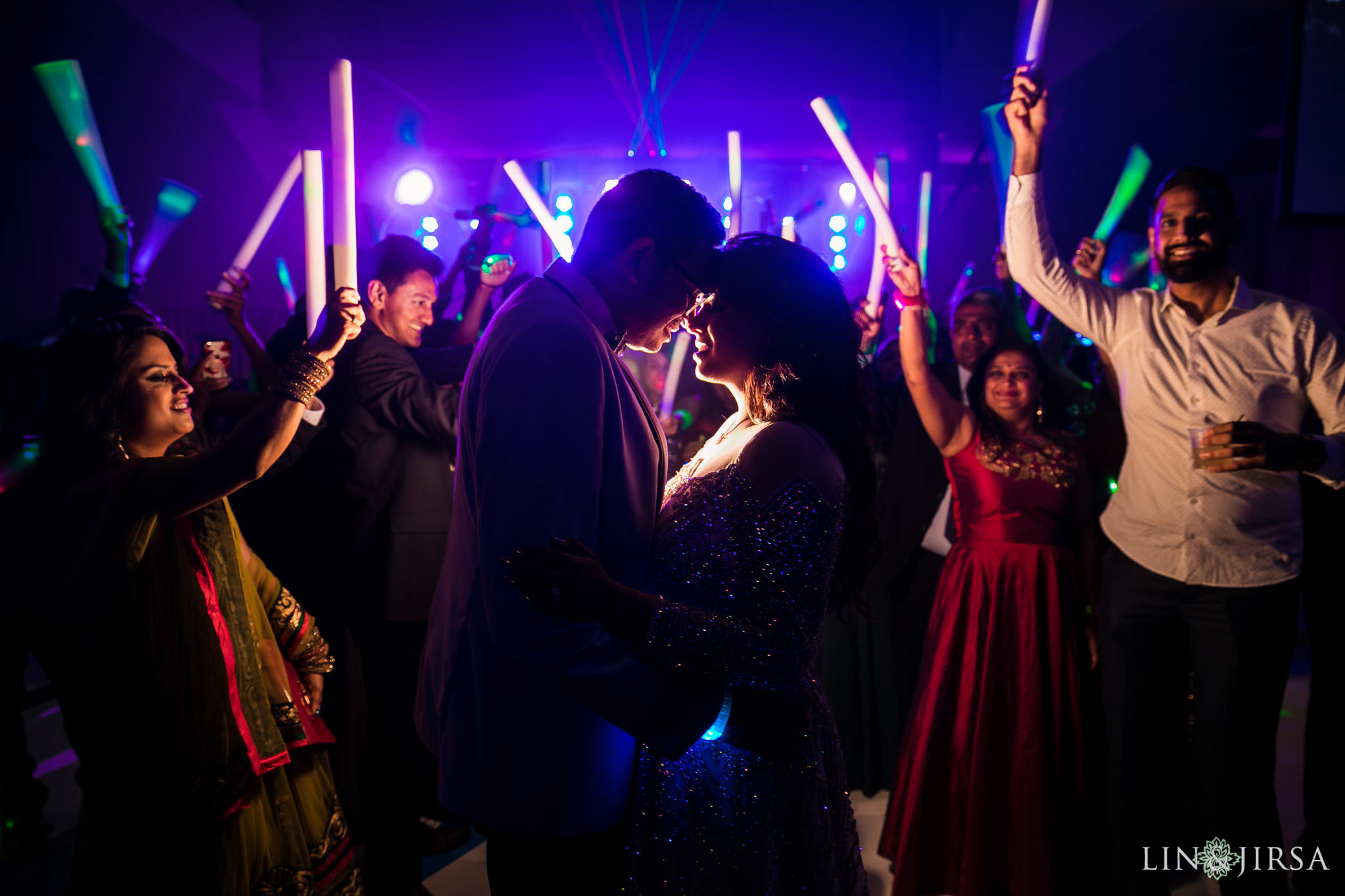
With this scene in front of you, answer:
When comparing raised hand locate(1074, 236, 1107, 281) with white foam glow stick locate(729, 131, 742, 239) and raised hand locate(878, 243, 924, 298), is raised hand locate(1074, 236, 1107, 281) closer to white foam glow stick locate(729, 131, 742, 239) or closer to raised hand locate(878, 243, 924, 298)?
raised hand locate(878, 243, 924, 298)

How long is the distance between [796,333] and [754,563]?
0.42 m

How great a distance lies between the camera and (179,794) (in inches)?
60.2

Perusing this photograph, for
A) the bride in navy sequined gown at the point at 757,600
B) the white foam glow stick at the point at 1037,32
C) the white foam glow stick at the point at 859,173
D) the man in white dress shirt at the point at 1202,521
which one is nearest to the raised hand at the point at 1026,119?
the man in white dress shirt at the point at 1202,521

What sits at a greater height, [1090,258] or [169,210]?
[169,210]

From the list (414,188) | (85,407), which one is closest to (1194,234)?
(85,407)

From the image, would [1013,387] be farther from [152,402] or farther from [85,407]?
[85,407]

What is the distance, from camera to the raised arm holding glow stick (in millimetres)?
4379

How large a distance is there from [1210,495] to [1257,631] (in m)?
0.39

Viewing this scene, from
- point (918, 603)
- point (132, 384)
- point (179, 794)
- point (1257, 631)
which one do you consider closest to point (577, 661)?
point (179, 794)

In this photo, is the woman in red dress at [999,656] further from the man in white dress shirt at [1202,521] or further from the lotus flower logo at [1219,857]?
the lotus flower logo at [1219,857]

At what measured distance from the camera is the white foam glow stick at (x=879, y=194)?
2.14 m

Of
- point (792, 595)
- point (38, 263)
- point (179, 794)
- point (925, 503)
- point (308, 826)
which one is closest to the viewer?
point (792, 595)

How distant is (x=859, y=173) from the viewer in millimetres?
1882

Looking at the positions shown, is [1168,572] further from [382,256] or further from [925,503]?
[382,256]
